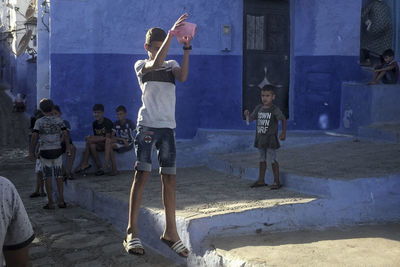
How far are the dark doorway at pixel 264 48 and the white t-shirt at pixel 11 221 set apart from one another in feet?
22.7

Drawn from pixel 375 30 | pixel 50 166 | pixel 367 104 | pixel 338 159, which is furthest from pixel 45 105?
pixel 375 30

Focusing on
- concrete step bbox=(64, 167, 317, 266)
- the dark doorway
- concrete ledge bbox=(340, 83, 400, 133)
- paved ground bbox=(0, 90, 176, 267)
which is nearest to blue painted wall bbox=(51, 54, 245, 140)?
the dark doorway

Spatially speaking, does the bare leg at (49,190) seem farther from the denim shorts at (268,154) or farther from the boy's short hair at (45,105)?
the denim shorts at (268,154)

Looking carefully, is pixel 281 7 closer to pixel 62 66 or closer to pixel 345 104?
pixel 345 104

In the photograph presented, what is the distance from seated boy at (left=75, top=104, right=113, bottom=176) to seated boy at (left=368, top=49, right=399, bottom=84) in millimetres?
4834

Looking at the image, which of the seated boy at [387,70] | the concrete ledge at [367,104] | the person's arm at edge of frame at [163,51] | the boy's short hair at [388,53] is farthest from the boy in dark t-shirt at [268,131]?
the boy's short hair at [388,53]

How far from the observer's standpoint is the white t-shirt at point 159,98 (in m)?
3.97

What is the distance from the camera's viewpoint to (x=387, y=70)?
9242 mm

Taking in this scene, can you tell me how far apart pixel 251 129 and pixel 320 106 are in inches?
52.0

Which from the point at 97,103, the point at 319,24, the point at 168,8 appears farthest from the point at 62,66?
the point at 319,24

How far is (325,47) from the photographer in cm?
890

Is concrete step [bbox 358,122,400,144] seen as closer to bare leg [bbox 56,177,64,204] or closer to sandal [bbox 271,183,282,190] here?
sandal [bbox 271,183,282,190]

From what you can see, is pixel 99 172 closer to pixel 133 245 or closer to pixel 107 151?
pixel 107 151

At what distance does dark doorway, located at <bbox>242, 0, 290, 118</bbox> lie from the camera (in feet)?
28.7
